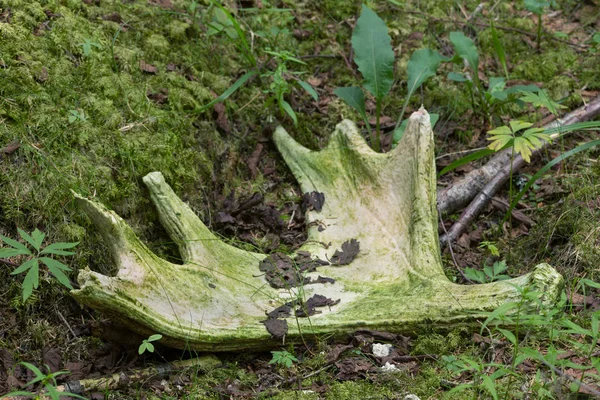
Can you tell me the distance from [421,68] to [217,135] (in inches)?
66.9

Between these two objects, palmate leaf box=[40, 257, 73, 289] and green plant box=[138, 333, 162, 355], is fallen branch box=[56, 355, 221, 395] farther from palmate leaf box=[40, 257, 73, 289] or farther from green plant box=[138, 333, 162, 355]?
palmate leaf box=[40, 257, 73, 289]

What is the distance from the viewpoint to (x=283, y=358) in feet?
10.9

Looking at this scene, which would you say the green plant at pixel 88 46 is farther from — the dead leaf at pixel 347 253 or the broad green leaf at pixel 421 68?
the broad green leaf at pixel 421 68

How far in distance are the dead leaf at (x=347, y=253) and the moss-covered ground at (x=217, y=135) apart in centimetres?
45

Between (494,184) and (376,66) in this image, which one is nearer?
(494,184)

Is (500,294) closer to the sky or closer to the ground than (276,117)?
closer to the ground

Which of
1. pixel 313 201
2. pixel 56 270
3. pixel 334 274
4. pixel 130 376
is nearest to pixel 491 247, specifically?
pixel 334 274

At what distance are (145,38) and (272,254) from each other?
6.61 ft

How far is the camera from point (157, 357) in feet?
11.3

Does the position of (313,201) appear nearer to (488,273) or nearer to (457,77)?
(488,273)

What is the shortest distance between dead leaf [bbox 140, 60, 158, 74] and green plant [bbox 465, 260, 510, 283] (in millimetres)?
2638

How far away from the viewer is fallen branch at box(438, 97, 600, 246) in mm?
4543

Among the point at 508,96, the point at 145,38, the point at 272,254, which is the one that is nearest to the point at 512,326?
the point at 272,254

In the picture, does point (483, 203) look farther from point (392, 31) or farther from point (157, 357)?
point (157, 357)
